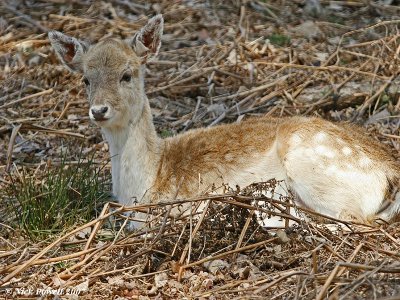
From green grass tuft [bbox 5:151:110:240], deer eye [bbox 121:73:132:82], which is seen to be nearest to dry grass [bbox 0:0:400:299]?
green grass tuft [bbox 5:151:110:240]

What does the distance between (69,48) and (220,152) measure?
164 centimetres

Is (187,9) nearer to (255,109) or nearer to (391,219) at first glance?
(255,109)

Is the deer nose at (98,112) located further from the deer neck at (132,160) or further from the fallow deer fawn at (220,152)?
the deer neck at (132,160)

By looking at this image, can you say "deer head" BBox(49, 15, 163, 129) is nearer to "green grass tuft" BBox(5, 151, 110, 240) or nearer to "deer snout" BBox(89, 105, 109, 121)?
"deer snout" BBox(89, 105, 109, 121)

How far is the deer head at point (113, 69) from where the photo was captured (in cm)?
646

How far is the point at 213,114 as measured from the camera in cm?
880

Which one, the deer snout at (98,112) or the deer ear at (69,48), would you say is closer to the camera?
the deer snout at (98,112)

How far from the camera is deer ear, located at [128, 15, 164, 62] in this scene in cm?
694

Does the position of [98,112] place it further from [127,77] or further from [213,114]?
[213,114]

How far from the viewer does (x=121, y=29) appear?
36.2ft

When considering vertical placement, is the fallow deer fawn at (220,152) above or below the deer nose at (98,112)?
below

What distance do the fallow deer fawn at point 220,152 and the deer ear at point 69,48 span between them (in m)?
0.01

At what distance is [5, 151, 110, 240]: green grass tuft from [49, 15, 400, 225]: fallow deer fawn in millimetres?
283

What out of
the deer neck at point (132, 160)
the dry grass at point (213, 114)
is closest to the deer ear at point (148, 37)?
the deer neck at point (132, 160)
